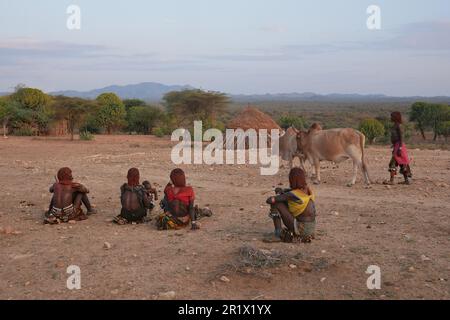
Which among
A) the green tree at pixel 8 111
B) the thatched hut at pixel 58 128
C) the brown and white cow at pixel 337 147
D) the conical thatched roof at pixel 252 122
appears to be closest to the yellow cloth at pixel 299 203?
the brown and white cow at pixel 337 147

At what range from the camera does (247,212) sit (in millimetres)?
8453

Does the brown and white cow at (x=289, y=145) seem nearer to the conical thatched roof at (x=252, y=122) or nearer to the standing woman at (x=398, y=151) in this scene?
the standing woman at (x=398, y=151)

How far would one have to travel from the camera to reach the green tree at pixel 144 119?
3096 cm

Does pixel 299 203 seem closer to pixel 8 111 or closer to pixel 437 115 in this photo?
pixel 8 111

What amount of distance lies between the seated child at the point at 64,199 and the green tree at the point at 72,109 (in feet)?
55.0

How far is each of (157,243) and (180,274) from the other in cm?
→ 121

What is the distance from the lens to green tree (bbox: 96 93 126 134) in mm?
29078

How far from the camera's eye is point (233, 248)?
21.0ft

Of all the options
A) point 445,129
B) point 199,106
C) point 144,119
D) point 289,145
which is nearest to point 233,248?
point 289,145
